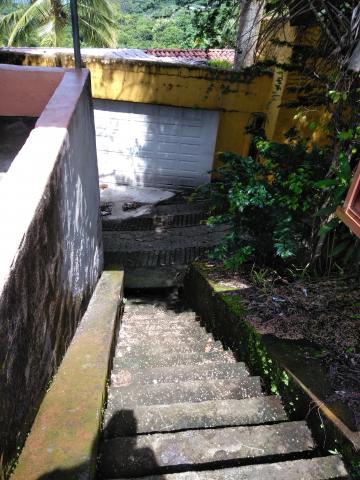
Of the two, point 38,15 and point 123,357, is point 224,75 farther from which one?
point 38,15

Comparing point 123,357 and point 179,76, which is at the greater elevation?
point 179,76

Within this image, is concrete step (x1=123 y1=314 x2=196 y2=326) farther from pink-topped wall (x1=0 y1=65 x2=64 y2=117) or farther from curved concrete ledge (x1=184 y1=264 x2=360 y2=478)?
pink-topped wall (x1=0 y1=65 x2=64 y2=117)

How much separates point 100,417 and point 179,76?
26.0ft

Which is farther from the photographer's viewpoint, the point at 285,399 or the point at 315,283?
the point at 315,283

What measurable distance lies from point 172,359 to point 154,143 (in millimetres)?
7080

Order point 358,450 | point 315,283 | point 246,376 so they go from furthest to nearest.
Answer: point 315,283 → point 246,376 → point 358,450

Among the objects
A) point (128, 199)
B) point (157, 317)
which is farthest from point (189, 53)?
point (157, 317)

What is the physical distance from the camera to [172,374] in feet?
10.3

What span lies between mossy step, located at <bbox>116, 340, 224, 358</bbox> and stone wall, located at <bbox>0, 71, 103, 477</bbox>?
1.98 ft

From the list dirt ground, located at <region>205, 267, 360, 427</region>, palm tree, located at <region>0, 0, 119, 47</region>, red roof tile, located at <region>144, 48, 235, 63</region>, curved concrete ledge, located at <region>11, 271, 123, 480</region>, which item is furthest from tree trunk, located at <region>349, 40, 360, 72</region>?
palm tree, located at <region>0, 0, 119, 47</region>

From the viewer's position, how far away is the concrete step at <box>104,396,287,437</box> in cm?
246

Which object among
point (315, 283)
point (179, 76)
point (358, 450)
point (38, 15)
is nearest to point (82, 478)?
point (358, 450)

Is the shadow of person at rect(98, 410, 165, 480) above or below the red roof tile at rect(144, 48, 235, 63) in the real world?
below

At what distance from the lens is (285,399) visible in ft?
9.04
